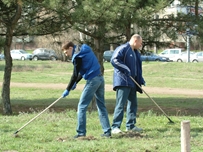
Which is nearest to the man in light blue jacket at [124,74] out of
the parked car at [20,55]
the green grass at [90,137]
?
the green grass at [90,137]

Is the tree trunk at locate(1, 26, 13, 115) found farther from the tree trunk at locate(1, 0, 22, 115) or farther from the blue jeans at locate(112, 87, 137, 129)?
the blue jeans at locate(112, 87, 137, 129)

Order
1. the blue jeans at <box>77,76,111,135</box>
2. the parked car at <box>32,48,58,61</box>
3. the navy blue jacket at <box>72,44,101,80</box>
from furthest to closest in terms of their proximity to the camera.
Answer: the parked car at <box>32,48,58,61</box> < the blue jeans at <box>77,76,111,135</box> < the navy blue jacket at <box>72,44,101,80</box>

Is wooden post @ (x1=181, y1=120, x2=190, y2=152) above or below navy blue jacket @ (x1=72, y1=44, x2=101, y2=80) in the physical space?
below

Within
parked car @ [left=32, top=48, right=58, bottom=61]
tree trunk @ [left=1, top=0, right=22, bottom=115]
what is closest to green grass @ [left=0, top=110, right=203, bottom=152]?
tree trunk @ [left=1, top=0, right=22, bottom=115]

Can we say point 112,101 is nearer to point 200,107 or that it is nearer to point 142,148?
point 200,107

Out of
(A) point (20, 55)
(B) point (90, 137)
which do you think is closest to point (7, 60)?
(B) point (90, 137)

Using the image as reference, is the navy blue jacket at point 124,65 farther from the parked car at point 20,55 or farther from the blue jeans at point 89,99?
the parked car at point 20,55

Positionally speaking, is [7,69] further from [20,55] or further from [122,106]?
[20,55]

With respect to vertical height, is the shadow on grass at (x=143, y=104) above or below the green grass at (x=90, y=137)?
below

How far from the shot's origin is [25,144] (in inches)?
274

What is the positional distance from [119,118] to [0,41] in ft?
22.0

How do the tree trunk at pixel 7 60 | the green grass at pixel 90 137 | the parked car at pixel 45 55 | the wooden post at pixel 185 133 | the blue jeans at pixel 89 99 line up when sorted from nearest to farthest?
the wooden post at pixel 185 133 < the green grass at pixel 90 137 < the blue jeans at pixel 89 99 < the tree trunk at pixel 7 60 < the parked car at pixel 45 55

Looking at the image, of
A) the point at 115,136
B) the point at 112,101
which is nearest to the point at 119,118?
the point at 115,136

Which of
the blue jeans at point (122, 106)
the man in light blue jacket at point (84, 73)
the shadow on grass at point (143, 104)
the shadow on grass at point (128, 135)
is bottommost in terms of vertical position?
the shadow on grass at point (143, 104)
